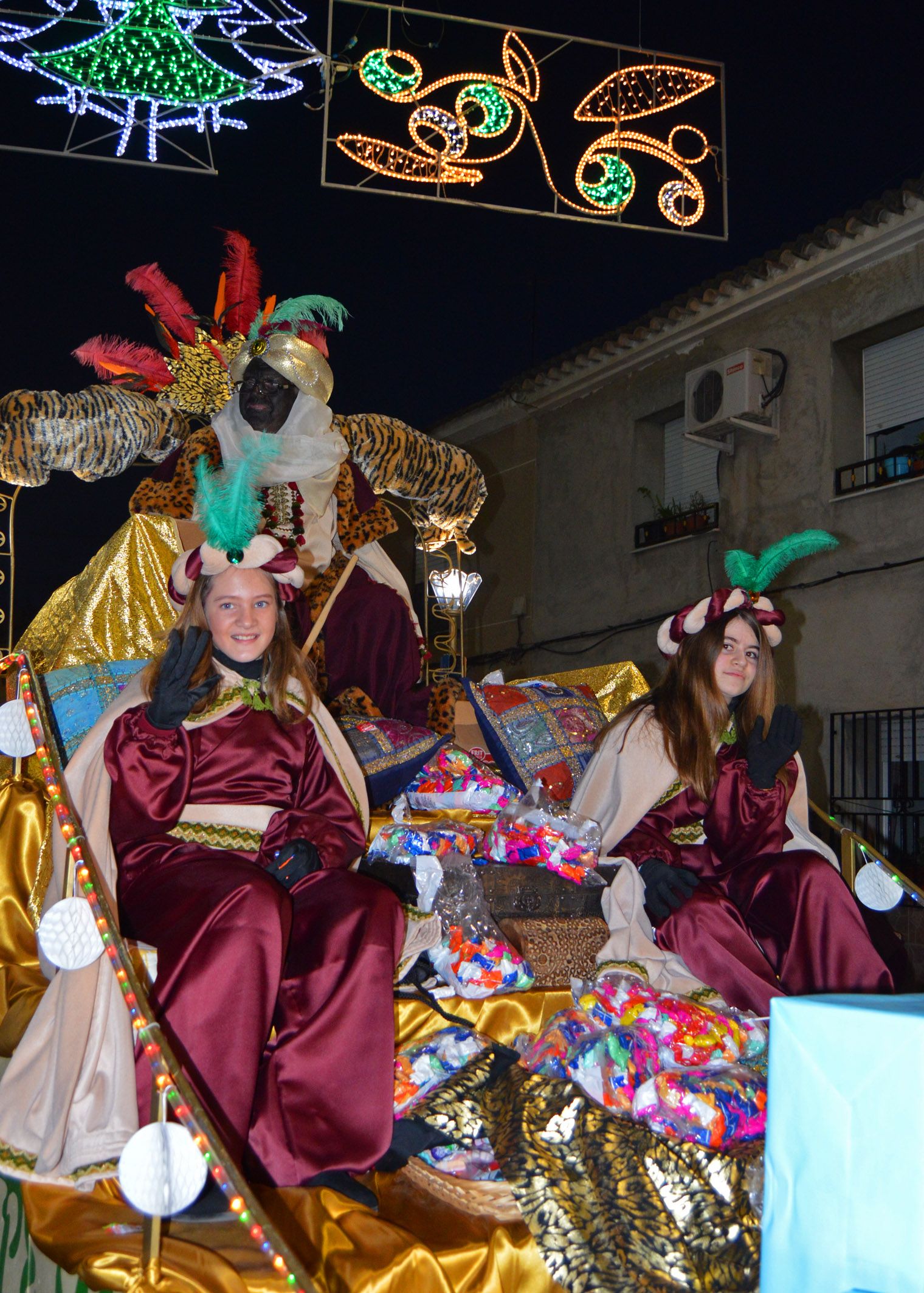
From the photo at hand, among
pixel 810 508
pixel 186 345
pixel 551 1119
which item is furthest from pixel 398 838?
pixel 810 508

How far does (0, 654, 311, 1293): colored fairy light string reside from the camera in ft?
5.64

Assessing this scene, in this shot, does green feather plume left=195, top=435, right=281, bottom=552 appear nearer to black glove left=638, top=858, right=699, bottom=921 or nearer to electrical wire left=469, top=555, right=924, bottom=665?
black glove left=638, top=858, right=699, bottom=921

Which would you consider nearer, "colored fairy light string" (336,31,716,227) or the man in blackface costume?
the man in blackface costume

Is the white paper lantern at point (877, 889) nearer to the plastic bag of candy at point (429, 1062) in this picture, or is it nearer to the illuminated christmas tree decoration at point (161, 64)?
the plastic bag of candy at point (429, 1062)

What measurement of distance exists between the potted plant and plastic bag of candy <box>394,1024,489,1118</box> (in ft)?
29.8

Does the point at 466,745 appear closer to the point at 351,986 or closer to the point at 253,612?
the point at 253,612

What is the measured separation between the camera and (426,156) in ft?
20.5

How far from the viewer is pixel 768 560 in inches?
170

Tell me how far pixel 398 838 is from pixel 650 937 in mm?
814

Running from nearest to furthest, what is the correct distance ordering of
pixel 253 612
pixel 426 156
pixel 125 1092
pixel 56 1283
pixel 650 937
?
pixel 56 1283, pixel 125 1092, pixel 253 612, pixel 650 937, pixel 426 156

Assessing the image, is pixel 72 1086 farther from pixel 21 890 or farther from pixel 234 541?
pixel 234 541

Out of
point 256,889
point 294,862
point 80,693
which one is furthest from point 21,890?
point 256,889

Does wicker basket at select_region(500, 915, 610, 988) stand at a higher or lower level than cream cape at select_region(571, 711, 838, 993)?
lower

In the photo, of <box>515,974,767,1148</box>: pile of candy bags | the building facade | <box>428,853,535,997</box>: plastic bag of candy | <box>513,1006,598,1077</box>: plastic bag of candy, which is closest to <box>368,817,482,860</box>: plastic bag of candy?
<box>428,853,535,997</box>: plastic bag of candy
